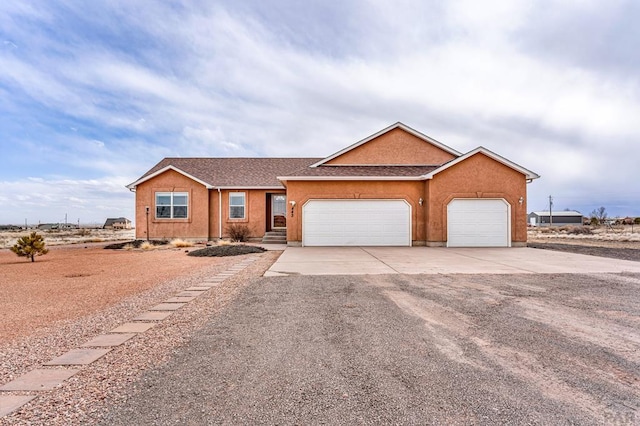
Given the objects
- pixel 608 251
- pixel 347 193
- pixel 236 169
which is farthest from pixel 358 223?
pixel 608 251

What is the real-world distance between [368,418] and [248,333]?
7.29 ft

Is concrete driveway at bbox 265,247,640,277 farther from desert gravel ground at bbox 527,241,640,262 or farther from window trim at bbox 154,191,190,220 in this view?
window trim at bbox 154,191,190,220

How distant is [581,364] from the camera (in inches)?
128

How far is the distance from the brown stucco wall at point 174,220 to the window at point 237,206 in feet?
4.37

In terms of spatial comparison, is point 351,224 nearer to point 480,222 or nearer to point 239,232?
point 480,222

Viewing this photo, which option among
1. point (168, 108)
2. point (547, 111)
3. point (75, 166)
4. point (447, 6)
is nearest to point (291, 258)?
point (447, 6)

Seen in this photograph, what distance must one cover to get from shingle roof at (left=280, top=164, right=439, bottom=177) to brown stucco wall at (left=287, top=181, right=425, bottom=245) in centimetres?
36

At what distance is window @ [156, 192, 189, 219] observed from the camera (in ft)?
64.1

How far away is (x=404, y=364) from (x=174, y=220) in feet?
61.1

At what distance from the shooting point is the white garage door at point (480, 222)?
1605cm

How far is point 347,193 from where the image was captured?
53.4 feet

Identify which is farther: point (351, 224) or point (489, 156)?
point (351, 224)

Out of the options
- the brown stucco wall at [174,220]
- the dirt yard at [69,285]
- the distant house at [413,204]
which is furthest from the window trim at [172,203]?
the dirt yard at [69,285]

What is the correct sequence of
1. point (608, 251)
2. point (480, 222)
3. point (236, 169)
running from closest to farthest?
point (608, 251) → point (480, 222) → point (236, 169)
